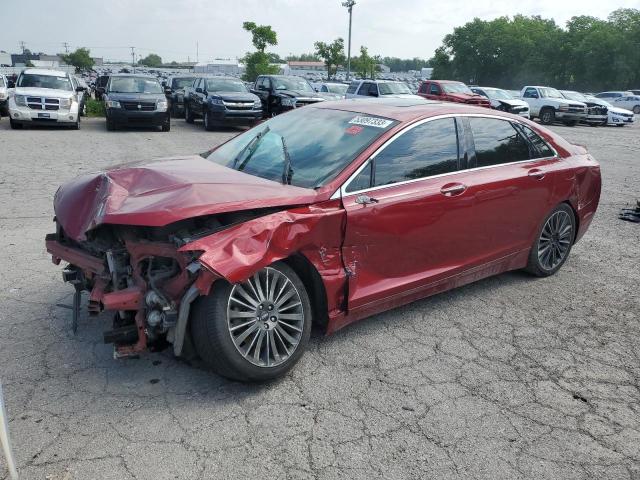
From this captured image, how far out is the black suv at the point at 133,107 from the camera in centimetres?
1672

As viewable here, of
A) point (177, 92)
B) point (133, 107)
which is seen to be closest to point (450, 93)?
point (177, 92)

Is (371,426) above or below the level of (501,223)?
below

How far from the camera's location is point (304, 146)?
4.11m

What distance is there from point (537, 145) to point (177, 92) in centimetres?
1946

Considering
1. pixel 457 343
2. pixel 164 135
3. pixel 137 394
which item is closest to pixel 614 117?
pixel 164 135

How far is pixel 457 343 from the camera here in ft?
13.2

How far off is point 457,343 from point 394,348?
0.49 meters

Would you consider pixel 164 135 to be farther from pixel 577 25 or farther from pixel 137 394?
pixel 577 25

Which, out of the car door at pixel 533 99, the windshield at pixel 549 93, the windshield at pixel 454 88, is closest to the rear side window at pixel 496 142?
the windshield at pixel 454 88

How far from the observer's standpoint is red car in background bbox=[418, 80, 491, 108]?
21.1 meters

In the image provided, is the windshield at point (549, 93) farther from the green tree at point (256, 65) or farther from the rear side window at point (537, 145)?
the rear side window at point (537, 145)

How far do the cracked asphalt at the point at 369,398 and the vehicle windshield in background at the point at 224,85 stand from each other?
14.8m

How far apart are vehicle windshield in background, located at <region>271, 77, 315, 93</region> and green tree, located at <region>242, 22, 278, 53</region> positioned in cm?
1838

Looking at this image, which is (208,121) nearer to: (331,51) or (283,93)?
(283,93)
